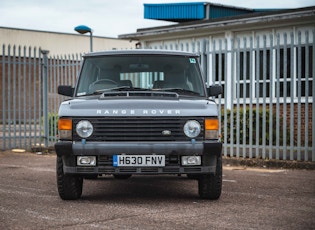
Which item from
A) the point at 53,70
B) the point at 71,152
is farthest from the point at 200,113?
the point at 53,70

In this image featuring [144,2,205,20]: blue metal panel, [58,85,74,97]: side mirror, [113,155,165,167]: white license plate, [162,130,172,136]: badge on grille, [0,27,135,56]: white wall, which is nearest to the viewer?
[113,155,165,167]: white license plate

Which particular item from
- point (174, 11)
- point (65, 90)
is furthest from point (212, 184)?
point (174, 11)

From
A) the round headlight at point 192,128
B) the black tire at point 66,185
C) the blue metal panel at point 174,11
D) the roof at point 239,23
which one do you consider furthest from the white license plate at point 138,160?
the blue metal panel at point 174,11

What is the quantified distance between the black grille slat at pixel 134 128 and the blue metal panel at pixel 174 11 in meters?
23.4

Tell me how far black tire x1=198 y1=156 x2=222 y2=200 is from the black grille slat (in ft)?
2.07

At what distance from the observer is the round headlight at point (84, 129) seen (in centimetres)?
732

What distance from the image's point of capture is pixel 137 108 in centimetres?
732

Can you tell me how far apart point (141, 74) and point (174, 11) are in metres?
23.3

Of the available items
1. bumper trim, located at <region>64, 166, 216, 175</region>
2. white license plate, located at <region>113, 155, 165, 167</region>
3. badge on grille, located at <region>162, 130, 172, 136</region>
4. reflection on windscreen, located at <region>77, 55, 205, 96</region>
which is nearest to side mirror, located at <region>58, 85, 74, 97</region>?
reflection on windscreen, located at <region>77, 55, 205, 96</region>

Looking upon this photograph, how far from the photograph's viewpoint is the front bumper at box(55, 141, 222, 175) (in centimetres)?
721

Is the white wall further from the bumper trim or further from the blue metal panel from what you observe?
the bumper trim

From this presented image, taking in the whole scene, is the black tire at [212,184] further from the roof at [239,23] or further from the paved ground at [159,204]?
the roof at [239,23]

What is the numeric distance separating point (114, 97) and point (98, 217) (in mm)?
1761

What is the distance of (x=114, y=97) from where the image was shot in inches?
300
